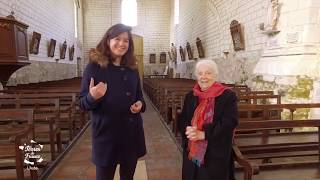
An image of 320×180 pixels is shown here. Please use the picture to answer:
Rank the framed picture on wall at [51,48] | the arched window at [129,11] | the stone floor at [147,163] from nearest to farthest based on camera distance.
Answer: the stone floor at [147,163]
the framed picture on wall at [51,48]
the arched window at [129,11]

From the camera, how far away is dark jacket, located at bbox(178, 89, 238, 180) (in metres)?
2.16

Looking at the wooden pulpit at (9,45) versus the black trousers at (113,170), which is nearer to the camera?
the black trousers at (113,170)

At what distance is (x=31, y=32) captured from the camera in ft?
33.3

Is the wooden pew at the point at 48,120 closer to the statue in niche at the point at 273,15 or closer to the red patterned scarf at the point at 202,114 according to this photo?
the red patterned scarf at the point at 202,114

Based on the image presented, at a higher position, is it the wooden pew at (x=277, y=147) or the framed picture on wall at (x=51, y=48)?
the framed picture on wall at (x=51, y=48)

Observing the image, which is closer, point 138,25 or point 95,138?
point 95,138

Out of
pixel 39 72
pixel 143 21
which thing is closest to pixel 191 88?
pixel 39 72

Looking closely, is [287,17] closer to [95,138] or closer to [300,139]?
[300,139]

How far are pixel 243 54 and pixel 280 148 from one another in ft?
18.7

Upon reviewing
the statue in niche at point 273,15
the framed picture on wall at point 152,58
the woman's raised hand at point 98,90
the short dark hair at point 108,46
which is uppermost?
the statue in niche at point 273,15

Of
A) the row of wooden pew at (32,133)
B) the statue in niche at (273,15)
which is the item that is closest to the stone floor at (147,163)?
the row of wooden pew at (32,133)

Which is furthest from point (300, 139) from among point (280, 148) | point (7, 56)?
point (7, 56)

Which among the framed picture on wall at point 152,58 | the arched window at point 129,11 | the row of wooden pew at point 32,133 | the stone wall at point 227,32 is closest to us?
the row of wooden pew at point 32,133

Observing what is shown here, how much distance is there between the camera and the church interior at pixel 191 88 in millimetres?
2938
